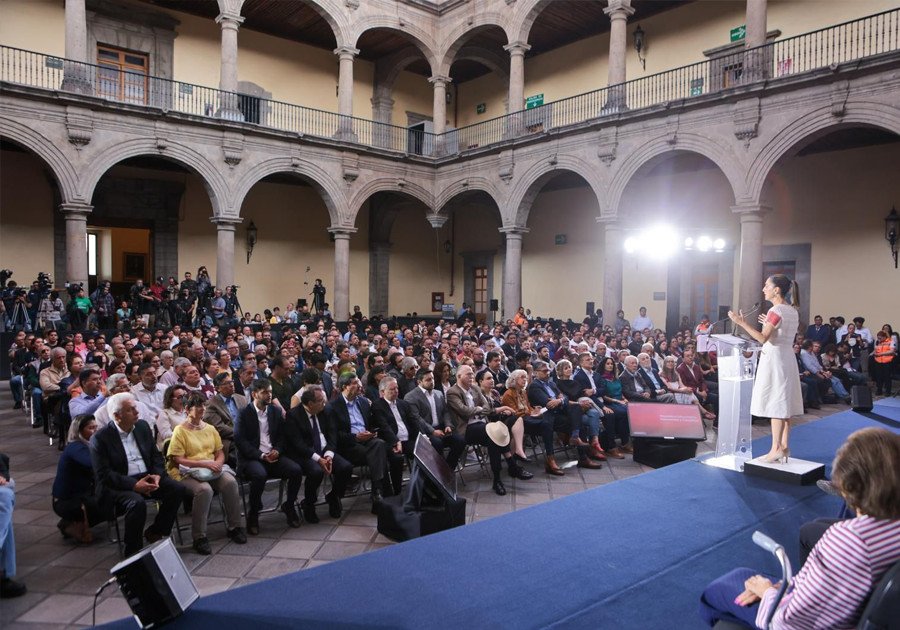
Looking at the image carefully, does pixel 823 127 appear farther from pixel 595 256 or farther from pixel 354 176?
pixel 354 176

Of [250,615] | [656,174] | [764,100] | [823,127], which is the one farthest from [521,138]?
[250,615]

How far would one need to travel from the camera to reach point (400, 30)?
670 inches

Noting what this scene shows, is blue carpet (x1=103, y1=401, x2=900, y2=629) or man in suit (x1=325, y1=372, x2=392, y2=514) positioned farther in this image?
man in suit (x1=325, y1=372, x2=392, y2=514)

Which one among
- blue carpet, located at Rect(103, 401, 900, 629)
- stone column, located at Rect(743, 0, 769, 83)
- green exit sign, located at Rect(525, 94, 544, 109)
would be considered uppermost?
green exit sign, located at Rect(525, 94, 544, 109)

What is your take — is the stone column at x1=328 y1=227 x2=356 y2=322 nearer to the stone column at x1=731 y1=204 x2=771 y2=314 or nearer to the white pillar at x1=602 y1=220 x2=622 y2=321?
the white pillar at x1=602 y1=220 x2=622 y2=321

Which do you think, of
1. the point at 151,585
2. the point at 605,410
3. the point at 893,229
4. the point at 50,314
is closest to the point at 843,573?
the point at 151,585

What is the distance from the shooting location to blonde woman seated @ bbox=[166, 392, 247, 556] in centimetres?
439

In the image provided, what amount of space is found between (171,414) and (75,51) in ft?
37.1

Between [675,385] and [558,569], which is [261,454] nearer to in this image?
[558,569]

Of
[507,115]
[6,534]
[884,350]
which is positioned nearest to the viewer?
[6,534]

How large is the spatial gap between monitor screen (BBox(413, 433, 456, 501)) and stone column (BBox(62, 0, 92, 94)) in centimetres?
1234

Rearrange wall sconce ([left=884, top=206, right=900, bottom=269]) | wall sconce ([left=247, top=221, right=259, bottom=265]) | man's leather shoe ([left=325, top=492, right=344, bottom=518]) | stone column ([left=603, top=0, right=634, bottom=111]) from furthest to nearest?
wall sconce ([left=247, top=221, right=259, bottom=265]) < stone column ([left=603, top=0, right=634, bottom=111]) < wall sconce ([left=884, top=206, right=900, bottom=269]) < man's leather shoe ([left=325, top=492, right=344, bottom=518])

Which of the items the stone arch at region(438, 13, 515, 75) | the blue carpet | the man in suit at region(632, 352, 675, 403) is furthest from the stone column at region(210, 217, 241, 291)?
Result: the blue carpet

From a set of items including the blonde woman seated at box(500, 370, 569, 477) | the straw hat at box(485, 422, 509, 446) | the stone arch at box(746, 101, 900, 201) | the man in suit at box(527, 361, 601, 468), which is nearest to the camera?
the straw hat at box(485, 422, 509, 446)
